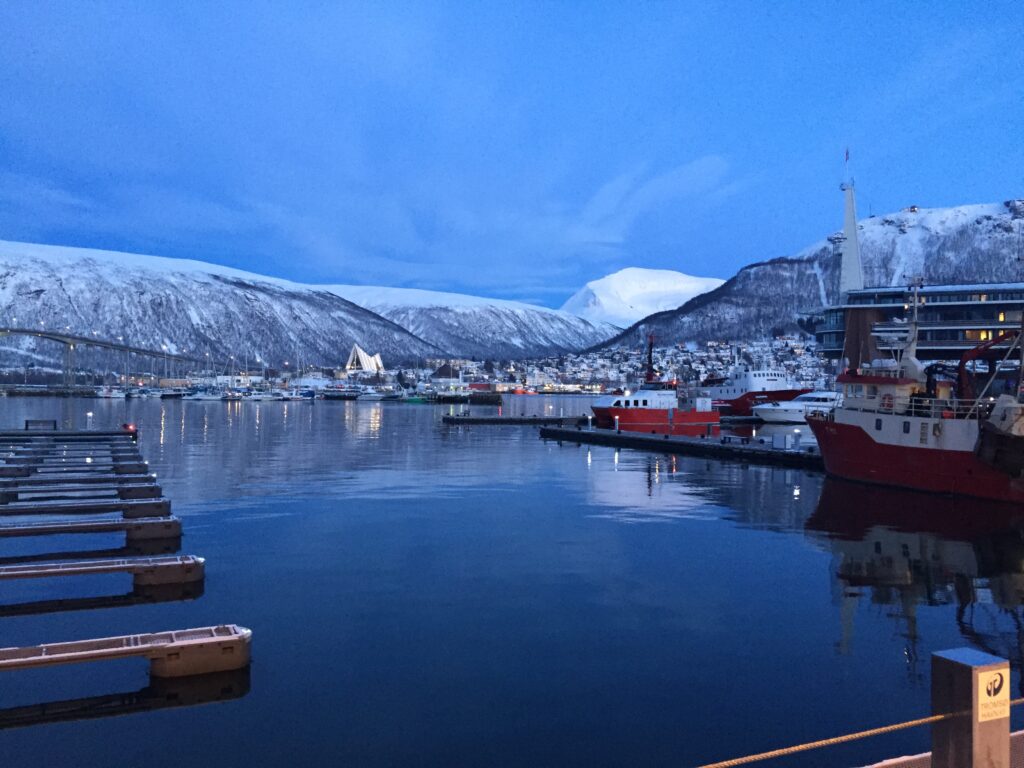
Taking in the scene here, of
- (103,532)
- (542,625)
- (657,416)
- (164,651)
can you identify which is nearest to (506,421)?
(657,416)

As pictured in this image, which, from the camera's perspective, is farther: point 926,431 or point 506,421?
point 506,421

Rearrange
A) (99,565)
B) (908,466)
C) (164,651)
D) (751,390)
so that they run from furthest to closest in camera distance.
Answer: (751,390)
(908,466)
(99,565)
(164,651)

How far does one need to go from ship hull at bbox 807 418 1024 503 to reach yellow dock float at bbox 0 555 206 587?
1245 inches

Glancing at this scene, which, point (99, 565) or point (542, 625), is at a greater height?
point (99, 565)

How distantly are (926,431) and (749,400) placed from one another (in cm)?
7560

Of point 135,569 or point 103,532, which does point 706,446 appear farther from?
point 135,569

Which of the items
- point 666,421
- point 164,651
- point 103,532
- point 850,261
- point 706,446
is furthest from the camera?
point 850,261

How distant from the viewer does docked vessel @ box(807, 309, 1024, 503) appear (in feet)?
110

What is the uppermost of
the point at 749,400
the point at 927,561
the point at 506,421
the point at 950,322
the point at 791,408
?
the point at 950,322

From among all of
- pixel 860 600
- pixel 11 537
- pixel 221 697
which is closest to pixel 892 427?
pixel 860 600

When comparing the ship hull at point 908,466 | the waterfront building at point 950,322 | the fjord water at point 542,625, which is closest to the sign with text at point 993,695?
the fjord water at point 542,625

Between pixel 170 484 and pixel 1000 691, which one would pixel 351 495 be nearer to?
pixel 170 484

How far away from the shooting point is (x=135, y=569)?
65.9 ft

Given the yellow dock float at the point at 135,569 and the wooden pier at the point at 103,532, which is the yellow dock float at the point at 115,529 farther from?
the yellow dock float at the point at 135,569
